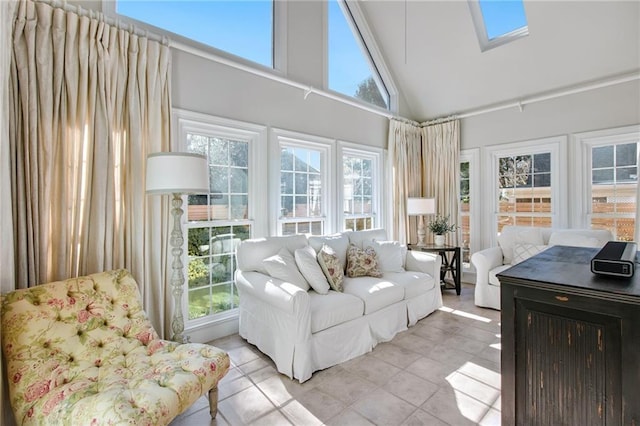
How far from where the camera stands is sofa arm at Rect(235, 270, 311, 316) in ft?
7.74

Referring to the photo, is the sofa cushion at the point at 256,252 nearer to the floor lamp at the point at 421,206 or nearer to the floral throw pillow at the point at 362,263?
the floral throw pillow at the point at 362,263

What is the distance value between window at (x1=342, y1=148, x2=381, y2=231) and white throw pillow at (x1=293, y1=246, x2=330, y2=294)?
1475 millimetres

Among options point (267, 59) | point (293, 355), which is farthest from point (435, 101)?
point (293, 355)

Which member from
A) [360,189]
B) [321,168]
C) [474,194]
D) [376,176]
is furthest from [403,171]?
[321,168]

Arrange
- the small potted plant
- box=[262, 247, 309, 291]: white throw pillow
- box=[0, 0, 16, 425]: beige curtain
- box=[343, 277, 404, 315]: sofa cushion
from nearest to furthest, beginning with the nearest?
1. box=[0, 0, 16, 425]: beige curtain
2. box=[262, 247, 309, 291]: white throw pillow
3. box=[343, 277, 404, 315]: sofa cushion
4. the small potted plant

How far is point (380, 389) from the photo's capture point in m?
2.26

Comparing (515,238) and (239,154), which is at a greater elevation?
(239,154)

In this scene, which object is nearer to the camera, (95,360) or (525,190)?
Result: (95,360)

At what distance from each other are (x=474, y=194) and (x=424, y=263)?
185cm

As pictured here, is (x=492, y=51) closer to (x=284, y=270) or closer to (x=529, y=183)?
(x=529, y=183)

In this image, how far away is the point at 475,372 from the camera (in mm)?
2465

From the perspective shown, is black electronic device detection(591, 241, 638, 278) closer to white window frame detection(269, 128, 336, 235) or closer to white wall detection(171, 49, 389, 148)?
white window frame detection(269, 128, 336, 235)

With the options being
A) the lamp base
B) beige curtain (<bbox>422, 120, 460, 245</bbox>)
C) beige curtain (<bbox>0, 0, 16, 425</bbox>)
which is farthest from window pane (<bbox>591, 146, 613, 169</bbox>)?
beige curtain (<bbox>0, 0, 16, 425</bbox>)

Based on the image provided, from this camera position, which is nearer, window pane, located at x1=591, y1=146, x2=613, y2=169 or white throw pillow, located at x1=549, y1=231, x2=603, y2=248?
white throw pillow, located at x1=549, y1=231, x2=603, y2=248
